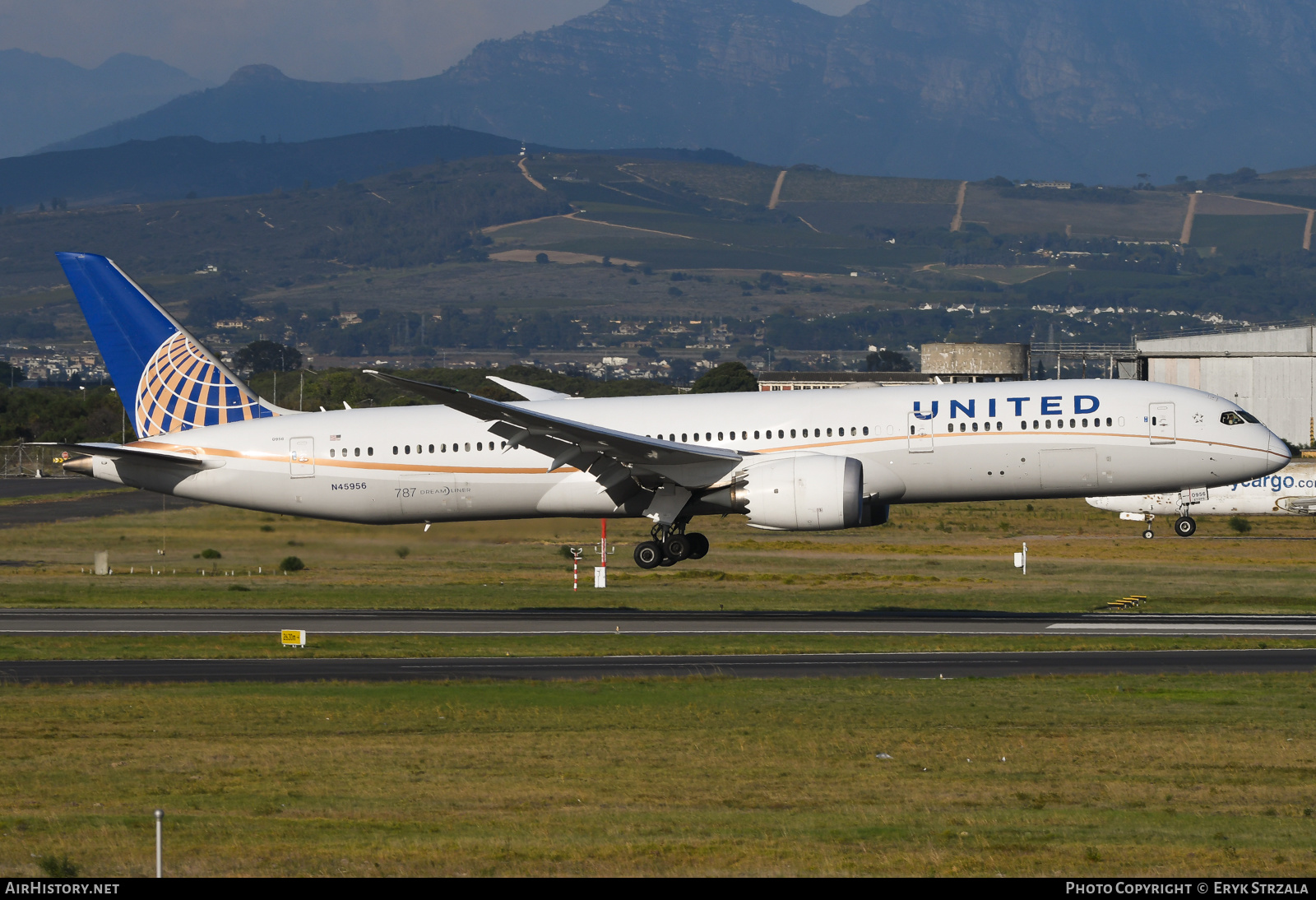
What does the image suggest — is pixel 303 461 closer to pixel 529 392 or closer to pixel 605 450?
pixel 529 392

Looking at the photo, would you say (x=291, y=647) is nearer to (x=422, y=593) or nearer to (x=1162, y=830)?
(x=422, y=593)

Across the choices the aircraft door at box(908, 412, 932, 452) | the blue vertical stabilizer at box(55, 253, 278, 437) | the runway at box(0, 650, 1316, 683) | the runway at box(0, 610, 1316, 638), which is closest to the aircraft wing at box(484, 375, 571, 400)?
the runway at box(0, 610, 1316, 638)

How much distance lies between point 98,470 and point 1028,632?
26078mm

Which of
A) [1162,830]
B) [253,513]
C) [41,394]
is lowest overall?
[1162,830]

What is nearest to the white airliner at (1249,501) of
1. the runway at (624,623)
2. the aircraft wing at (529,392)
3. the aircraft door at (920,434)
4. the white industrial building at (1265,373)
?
the white industrial building at (1265,373)

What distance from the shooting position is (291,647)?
36219 millimetres

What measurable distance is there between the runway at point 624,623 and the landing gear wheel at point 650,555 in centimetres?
168

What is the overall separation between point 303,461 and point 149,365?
6.01m

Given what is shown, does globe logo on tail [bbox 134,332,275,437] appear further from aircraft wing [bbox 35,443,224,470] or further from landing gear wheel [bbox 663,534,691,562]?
landing gear wheel [bbox 663,534,691,562]

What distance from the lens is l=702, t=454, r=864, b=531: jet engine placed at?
1487 inches

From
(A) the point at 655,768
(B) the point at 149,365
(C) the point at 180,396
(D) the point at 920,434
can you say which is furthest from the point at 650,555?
(A) the point at 655,768

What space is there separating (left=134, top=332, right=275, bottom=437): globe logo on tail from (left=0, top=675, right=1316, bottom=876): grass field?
15.4 metres

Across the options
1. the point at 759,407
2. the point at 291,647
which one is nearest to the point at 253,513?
the point at 291,647

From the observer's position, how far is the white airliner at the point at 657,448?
3897cm
